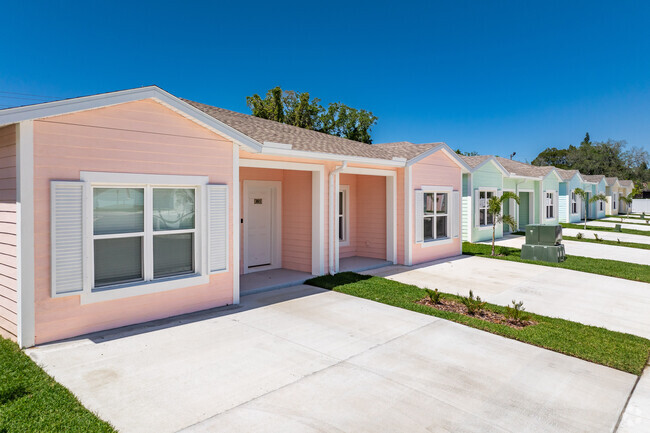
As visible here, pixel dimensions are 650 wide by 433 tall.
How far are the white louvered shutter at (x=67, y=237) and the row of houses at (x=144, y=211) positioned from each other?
0.01 metres

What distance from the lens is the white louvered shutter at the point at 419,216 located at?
1120cm

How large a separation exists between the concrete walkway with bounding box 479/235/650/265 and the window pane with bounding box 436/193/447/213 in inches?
196

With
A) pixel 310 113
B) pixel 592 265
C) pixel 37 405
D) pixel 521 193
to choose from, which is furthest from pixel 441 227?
pixel 310 113

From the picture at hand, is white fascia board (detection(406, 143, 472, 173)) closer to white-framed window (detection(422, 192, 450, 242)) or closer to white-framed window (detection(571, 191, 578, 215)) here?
white-framed window (detection(422, 192, 450, 242))

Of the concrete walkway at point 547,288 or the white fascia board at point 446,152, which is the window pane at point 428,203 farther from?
the concrete walkway at point 547,288

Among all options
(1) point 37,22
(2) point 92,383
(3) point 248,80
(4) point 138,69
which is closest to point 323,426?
(2) point 92,383

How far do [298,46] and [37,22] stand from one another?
1651cm

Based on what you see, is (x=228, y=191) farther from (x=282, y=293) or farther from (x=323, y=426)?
(x=323, y=426)

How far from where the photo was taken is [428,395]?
3.81m

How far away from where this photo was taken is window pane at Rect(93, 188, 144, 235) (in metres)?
5.41

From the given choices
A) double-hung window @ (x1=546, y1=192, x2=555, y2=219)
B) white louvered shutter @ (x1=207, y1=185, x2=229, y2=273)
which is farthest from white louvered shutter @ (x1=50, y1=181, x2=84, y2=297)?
double-hung window @ (x1=546, y1=192, x2=555, y2=219)

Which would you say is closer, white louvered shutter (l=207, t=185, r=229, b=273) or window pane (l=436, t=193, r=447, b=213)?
white louvered shutter (l=207, t=185, r=229, b=273)

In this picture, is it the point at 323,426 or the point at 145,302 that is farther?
the point at 145,302

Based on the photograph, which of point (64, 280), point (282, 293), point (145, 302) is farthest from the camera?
point (282, 293)
